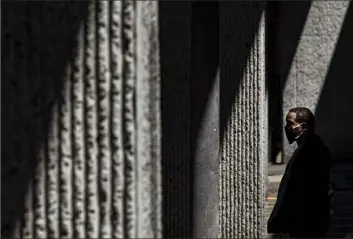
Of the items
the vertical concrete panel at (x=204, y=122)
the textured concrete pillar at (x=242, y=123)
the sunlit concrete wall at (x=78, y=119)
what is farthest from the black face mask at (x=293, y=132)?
the sunlit concrete wall at (x=78, y=119)

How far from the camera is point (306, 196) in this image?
5828 millimetres

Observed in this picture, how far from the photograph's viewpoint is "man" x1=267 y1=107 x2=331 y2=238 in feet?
19.2

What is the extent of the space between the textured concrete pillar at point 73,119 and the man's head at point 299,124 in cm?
334

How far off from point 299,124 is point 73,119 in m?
3.45

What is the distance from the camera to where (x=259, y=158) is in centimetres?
901

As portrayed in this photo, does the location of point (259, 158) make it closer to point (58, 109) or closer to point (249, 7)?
point (249, 7)

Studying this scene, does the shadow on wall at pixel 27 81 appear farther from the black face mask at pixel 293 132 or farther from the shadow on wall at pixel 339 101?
the shadow on wall at pixel 339 101

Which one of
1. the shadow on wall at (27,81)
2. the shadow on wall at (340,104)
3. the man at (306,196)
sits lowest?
the man at (306,196)

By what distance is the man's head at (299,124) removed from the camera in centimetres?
611

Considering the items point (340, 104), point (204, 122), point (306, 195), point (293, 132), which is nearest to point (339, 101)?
point (340, 104)

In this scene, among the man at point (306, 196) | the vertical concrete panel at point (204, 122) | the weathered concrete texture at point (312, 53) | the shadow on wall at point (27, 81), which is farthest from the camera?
the weathered concrete texture at point (312, 53)

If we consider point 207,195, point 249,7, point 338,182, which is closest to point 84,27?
point 207,195

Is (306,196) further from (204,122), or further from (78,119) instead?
(78,119)

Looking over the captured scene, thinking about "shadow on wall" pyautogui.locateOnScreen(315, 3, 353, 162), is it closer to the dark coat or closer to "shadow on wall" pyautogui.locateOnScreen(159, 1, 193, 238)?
"shadow on wall" pyautogui.locateOnScreen(159, 1, 193, 238)
